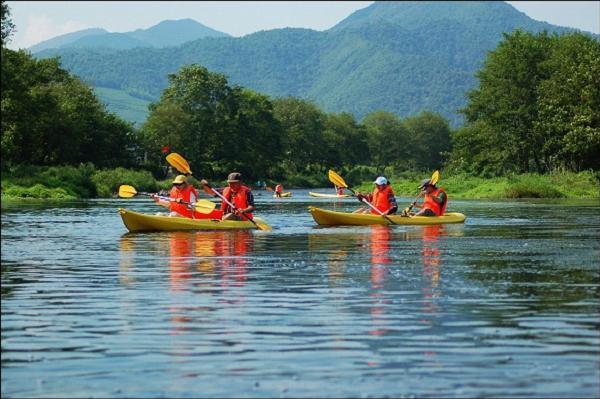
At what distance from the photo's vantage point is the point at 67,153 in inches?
2992

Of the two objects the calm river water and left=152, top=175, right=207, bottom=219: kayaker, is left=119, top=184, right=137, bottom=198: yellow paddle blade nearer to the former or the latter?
left=152, top=175, right=207, bottom=219: kayaker

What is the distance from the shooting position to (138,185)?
71250mm

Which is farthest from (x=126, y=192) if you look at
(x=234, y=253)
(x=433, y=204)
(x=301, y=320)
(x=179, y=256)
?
(x=301, y=320)

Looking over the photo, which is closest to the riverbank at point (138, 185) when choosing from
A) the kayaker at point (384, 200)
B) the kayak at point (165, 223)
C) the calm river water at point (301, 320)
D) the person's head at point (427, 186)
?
the kayaker at point (384, 200)

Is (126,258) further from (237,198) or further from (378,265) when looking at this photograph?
(237,198)

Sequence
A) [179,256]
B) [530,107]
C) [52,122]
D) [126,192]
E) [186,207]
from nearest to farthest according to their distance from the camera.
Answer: [179,256]
[186,207]
[126,192]
[52,122]
[530,107]

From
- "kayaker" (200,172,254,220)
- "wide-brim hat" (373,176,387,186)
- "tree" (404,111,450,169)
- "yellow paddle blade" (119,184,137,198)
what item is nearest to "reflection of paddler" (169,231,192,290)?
"kayaker" (200,172,254,220)

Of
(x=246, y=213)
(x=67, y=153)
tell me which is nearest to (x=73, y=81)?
(x=67, y=153)

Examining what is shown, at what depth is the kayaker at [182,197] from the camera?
28.1m

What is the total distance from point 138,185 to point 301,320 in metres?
60.1

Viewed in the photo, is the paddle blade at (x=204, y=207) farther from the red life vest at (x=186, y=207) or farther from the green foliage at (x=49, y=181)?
the green foliage at (x=49, y=181)

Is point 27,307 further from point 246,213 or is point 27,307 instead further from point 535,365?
point 246,213

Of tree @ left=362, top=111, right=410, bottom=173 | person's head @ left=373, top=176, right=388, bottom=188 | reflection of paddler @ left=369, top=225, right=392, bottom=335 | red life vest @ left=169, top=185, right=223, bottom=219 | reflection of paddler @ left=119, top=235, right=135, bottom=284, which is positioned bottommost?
reflection of paddler @ left=369, top=225, right=392, bottom=335

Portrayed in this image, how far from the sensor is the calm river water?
8.90 meters
